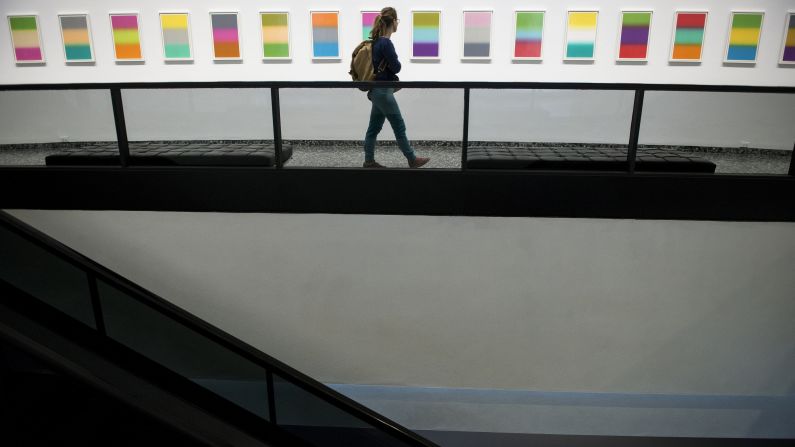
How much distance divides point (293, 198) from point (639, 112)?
2.76m

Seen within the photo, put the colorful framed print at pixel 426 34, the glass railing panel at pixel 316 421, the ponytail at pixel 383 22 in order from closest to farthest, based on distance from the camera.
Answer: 1. the ponytail at pixel 383 22
2. the glass railing panel at pixel 316 421
3. the colorful framed print at pixel 426 34

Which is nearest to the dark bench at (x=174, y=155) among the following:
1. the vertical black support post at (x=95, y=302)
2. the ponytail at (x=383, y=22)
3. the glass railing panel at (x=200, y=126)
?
the glass railing panel at (x=200, y=126)

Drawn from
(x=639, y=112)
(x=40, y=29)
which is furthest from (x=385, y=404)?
(x=40, y=29)

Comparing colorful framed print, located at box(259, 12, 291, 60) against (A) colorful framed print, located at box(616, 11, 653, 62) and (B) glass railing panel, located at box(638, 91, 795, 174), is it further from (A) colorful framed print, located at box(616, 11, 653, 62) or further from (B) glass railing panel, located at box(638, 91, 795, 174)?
(B) glass railing panel, located at box(638, 91, 795, 174)

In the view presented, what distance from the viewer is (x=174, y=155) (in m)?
3.63

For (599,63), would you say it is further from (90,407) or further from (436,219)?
(90,407)

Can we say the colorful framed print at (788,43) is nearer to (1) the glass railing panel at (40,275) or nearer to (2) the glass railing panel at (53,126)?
(2) the glass railing panel at (53,126)

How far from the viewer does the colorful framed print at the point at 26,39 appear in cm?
589

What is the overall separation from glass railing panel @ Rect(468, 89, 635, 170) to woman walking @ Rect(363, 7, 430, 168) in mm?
531

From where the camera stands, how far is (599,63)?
566cm

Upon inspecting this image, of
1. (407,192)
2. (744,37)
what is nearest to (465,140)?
(407,192)

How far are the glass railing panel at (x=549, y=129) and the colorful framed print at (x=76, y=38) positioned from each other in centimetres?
548

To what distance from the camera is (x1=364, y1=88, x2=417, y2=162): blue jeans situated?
349 centimetres

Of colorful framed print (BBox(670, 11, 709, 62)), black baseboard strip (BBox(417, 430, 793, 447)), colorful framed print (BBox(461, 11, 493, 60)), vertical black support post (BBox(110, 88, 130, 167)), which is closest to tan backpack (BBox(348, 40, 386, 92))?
vertical black support post (BBox(110, 88, 130, 167))
